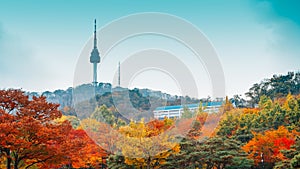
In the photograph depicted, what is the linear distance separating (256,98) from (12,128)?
33.4m

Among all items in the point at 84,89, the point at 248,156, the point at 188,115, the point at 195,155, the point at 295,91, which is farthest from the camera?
the point at 295,91

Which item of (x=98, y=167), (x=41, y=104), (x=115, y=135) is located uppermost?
(x=41, y=104)

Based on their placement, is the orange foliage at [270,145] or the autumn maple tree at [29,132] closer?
the autumn maple tree at [29,132]

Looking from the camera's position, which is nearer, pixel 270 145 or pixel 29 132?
pixel 29 132

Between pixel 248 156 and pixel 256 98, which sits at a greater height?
pixel 256 98

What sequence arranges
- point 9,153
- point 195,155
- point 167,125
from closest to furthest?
point 9,153 → point 195,155 → point 167,125

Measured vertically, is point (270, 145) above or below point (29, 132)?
below

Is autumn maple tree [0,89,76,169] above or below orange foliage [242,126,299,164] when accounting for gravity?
above

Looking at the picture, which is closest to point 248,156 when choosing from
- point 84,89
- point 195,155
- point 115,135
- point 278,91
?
point 195,155

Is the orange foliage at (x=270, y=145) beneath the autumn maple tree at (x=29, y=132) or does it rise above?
beneath

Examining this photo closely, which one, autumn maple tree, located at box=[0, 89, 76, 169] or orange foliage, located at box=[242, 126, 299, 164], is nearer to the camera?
autumn maple tree, located at box=[0, 89, 76, 169]

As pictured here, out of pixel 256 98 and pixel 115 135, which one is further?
pixel 256 98

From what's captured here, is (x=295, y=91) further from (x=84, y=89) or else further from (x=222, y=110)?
(x=84, y=89)

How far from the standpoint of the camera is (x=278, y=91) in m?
38.6
